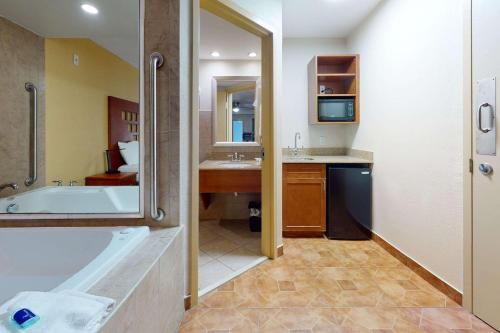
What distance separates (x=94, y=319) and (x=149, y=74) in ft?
Answer: 4.11

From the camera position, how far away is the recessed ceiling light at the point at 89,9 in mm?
1653

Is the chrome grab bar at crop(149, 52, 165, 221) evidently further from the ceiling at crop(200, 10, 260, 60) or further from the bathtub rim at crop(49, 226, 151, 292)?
the ceiling at crop(200, 10, 260, 60)

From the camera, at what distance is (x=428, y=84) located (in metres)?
2.00

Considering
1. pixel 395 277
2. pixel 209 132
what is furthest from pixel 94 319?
pixel 209 132

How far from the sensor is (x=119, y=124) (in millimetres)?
1687

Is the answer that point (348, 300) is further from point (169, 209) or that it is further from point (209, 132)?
point (209, 132)

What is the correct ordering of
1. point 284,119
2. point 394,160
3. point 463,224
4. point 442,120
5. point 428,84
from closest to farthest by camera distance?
point 463,224
point 442,120
point 428,84
point 394,160
point 284,119

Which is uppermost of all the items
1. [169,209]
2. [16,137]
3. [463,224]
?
[16,137]

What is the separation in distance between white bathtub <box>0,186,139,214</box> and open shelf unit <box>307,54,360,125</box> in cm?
236

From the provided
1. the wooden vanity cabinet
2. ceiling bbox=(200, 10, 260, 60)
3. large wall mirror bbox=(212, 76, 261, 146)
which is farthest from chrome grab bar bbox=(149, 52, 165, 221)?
large wall mirror bbox=(212, 76, 261, 146)

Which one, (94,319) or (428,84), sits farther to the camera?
(428,84)

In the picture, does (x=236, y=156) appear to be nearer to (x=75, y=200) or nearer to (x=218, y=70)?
(x=218, y=70)

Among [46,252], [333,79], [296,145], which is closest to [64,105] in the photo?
[46,252]

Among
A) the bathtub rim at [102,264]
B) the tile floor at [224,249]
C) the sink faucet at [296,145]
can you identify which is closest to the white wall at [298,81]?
the sink faucet at [296,145]
